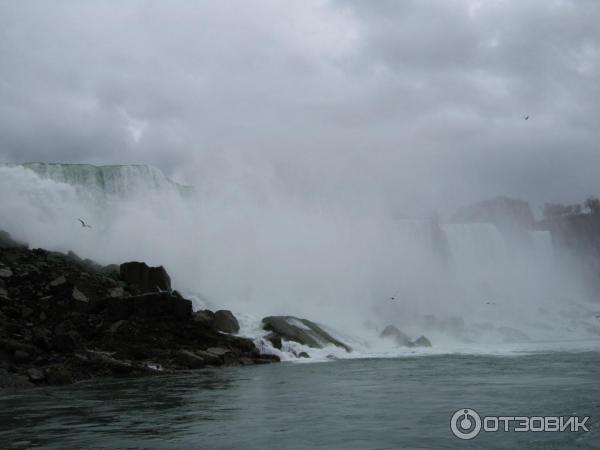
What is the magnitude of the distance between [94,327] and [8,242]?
11116 millimetres

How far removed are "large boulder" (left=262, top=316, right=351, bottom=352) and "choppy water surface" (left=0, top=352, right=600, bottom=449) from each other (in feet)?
30.2

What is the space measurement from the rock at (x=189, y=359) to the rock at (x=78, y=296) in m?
4.95

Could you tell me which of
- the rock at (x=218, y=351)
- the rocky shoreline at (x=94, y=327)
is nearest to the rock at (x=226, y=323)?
the rocky shoreline at (x=94, y=327)

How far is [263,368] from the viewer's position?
24.8 metres

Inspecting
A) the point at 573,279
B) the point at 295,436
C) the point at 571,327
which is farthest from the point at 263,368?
the point at 573,279

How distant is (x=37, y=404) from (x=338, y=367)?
1253 centimetres

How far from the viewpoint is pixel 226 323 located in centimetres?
3077

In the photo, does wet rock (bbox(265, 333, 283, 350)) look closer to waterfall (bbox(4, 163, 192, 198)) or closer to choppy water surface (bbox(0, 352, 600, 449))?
choppy water surface (bbox(0, 352, 600, 449))

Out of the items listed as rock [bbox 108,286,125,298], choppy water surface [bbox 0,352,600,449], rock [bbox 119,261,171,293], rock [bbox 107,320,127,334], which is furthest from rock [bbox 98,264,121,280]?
choppy water surface [bbox 0,352,600,449]

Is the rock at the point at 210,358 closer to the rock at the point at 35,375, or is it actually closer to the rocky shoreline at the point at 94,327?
the rocky shoreline at the point at 94,327

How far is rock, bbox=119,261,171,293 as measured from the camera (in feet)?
101

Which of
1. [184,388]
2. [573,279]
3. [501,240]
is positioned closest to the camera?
[184,388]

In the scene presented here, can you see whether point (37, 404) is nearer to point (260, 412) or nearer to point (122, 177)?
point (260, 412)

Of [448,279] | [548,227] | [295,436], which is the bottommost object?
[295,436]
